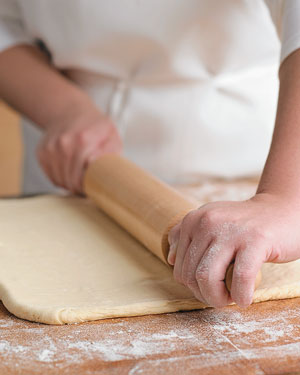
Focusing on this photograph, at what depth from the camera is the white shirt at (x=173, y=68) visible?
4.42ft

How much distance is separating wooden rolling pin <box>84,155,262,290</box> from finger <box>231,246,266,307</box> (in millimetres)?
21

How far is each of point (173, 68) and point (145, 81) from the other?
0.09m

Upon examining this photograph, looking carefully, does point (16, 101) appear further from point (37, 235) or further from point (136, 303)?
point (136, 303)

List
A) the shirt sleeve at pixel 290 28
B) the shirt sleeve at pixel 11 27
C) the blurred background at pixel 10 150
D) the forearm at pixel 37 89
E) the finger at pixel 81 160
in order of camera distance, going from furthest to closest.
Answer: the blurred background at pixel 10 150 → the shirt sleeve at pixel 11 27 → the forearm at pixel 37 89 → the finger at pixel 81 160 → the shirt sleeve at pixel 290 28

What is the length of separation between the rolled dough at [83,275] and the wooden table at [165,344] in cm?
2

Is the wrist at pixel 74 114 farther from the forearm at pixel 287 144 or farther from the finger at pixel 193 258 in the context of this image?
the finger at pixel 193 258

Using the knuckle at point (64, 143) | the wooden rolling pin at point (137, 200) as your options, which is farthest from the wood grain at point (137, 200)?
the knuckle at point (64, 143)

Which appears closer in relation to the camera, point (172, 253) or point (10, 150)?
point (172, 253)

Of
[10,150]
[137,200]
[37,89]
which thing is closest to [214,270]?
[137,200]

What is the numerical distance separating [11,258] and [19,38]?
2.67 feet

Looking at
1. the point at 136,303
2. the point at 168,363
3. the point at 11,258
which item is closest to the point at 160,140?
the point at 11,258

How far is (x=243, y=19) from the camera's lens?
133 centimetres

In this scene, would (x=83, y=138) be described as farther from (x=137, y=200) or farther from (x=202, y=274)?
(x=202, y=274)

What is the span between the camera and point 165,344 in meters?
0.70
